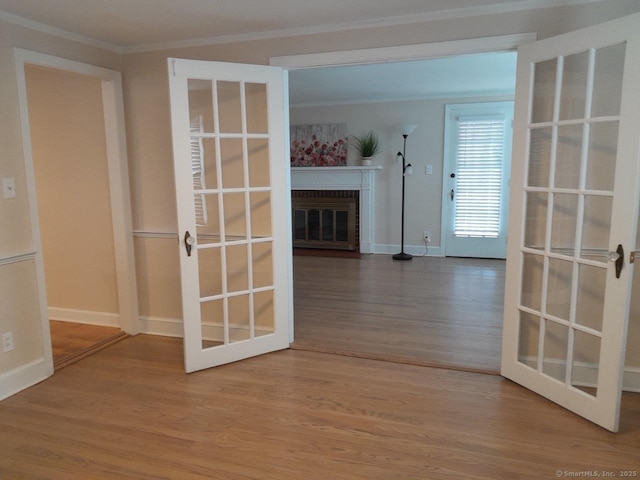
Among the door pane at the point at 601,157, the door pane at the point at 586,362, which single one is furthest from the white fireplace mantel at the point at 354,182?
the door pane at the point at 586,362

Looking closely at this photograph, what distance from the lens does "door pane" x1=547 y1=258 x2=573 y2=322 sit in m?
2.63

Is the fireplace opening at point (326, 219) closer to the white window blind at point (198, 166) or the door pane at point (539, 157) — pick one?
the white window blind at point (198, 166)

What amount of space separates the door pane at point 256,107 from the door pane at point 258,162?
96mm

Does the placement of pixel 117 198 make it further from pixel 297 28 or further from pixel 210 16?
pixel 297 28

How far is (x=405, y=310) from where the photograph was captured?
175 inches

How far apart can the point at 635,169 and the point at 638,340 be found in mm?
1195

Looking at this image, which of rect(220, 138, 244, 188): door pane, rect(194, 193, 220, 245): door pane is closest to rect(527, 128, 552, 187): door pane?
rect(220, 138, 244, 188): door pane

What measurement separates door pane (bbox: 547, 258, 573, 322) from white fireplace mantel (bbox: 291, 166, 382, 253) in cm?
449

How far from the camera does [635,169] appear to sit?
2.20 meters

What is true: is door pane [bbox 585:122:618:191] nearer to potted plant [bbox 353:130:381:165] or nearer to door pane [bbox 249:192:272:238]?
door pane [bbox 249:192:272:238]

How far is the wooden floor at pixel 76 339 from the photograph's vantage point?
3428 millimetres

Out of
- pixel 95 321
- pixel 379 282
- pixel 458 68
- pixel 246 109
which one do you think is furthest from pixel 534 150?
pixel 95 321

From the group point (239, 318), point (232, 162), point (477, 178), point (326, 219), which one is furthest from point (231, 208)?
point (477, 178)

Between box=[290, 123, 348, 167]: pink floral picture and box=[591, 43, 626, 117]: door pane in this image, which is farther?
box=[290, 123, 348, 167]: pink floral picture
